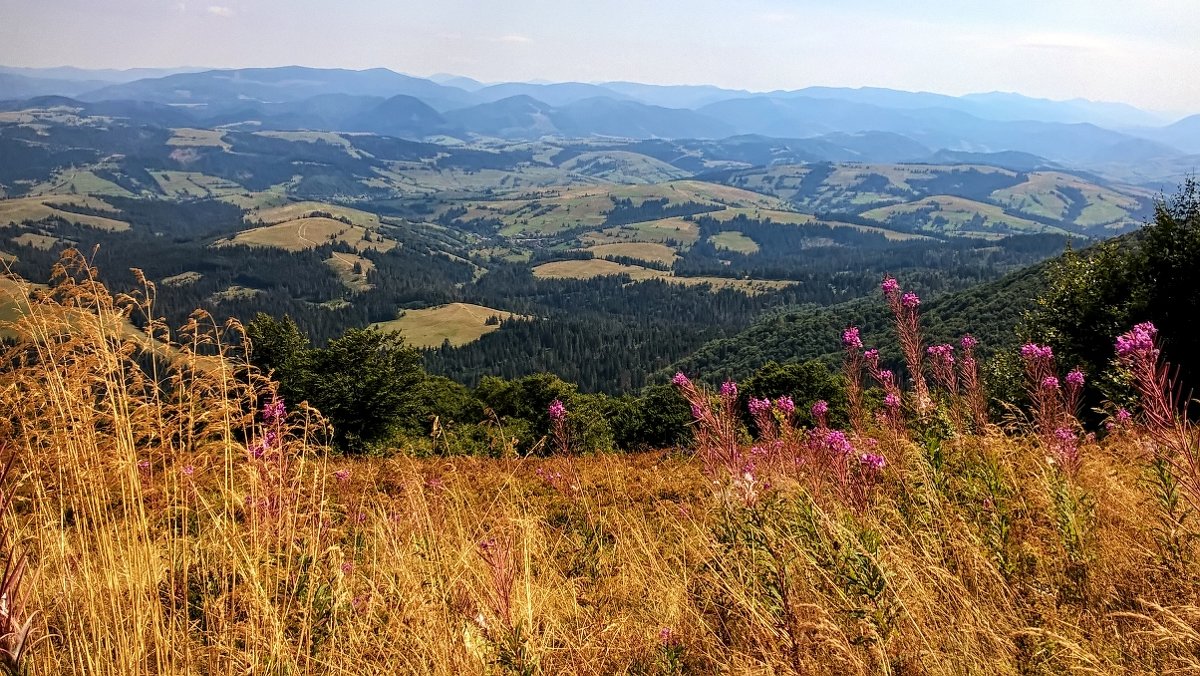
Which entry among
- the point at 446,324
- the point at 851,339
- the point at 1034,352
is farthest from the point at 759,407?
the point at 446,324

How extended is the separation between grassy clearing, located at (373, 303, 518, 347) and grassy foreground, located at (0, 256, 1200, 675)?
160728 mm

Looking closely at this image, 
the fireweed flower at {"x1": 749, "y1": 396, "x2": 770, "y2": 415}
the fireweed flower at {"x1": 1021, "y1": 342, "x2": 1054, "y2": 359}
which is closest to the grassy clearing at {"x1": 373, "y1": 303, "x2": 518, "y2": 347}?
the fireweed flower at {"x1": 749, "y1": 396, "x2": 770, "y2": 415}

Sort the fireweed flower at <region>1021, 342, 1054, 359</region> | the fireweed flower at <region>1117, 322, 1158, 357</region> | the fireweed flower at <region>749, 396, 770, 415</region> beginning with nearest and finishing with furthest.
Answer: the fireweed flower at <region>1117, 322, 1158, 357</region> → the fireweed flower at <region>749, 396, 770, 415</region> → the fireweed flower at <region>1021, 342, 1054, 359</region>

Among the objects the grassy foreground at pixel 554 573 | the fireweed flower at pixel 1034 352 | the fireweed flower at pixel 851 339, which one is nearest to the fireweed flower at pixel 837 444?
the grassy foreground at pixel 554 573

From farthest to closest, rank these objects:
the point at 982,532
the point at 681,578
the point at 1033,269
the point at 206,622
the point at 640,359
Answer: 1. the point at 640,359
2. the point at 1033,269
3. the point at 681,578
4. the point at 982,532
5. the point at 206,622

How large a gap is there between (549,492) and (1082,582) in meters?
6.10

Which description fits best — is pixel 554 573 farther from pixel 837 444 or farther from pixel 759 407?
pixel 837 444

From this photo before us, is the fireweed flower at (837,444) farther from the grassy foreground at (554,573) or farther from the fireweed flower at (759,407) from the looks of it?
the fireweed flower at (759,407)

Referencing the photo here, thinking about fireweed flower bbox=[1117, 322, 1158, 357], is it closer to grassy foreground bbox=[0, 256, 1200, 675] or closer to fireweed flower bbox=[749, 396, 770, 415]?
grassy foreground bbox=[0, 256, 1200, 675]

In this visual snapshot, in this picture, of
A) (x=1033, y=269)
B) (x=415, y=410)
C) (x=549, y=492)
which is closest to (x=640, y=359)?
(x=1033, y=269)

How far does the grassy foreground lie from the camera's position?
99.0 inches

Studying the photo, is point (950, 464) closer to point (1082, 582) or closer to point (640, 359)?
point (1082, 582)

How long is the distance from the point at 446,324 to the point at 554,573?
585 ft

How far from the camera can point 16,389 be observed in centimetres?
270
